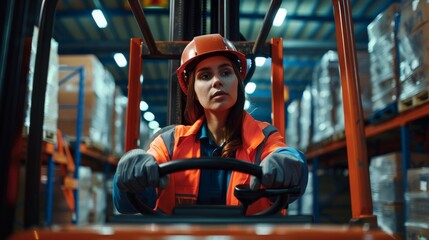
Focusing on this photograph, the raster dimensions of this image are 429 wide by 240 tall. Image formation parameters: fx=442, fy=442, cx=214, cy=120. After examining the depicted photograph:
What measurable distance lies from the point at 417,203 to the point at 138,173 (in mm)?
2995

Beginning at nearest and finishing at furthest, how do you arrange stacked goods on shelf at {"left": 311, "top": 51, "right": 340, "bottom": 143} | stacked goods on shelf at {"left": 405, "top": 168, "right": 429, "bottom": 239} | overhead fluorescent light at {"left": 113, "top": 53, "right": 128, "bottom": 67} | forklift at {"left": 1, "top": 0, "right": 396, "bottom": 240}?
1. forklift at {"left": 1, "top": 0, "right": 396, "bottom": 240}
2. stacked goods on shelf at {"left": 405, "top": 168, "right": 429, "bottom": 239}
3. stacked goods on shelf at {"left": 311, "top": 51, "right": 340, "bottom": 143}
4. overhead fluorescent light at {"left": 113, "top": 53, "right": 128, "bottom": 67}

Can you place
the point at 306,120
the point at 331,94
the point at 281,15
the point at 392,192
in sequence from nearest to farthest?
the point at 392,192 < the point at 331,94 < the point at 306,120 < the point at 281,15

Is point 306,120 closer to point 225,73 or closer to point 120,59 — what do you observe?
point 120,59

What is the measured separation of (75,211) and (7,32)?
16.9 feet

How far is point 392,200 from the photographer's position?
4391 mm

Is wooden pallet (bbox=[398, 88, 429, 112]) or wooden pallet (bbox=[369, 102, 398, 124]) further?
wooden pallet (bbox=[369, 102, 398, 124])

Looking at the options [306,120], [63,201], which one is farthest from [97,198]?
[306,120]

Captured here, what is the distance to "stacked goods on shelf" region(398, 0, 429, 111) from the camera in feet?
12.2

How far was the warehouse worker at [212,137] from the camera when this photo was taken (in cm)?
195

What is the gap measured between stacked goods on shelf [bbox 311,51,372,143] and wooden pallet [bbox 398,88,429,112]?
115 centimetres

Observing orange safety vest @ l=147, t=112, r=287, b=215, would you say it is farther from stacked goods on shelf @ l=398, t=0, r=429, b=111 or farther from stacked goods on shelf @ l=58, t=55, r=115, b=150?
stacked goods on shelf @ l=58, t=55, r=115, b=150

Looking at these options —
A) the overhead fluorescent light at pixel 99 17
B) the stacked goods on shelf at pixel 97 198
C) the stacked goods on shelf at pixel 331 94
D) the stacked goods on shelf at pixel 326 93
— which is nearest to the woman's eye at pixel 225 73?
the stacked goods on shelf at pixel 331 94

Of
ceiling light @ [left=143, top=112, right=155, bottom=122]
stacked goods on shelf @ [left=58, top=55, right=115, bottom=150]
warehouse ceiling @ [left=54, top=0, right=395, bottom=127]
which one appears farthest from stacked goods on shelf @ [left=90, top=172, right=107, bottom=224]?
ceiling light @ [left=143, top=112, right=155, bottom=122]

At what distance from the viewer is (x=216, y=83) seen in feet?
6.73
